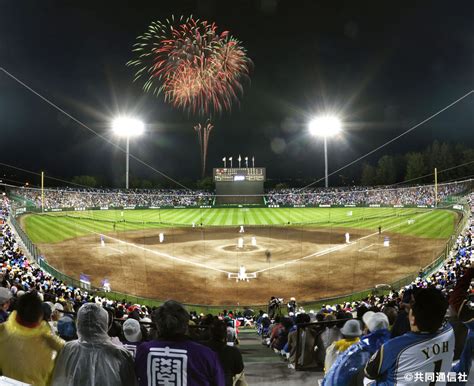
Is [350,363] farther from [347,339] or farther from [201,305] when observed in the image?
[201,305]

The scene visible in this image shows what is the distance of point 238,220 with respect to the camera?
173ft

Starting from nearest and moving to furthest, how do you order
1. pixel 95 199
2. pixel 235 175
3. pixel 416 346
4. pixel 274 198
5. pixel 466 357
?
pixel 416 346 → pixel 466 357 → pixel 95 199 → pixel 235 175 → pixel 274 198

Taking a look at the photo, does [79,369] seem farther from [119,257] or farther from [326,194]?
[326,194]

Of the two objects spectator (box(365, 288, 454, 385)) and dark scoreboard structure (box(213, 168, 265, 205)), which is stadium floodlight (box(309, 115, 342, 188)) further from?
spectator (box(365, 288, 454, 385))

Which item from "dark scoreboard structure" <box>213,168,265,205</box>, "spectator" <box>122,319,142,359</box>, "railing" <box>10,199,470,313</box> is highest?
"dark scoreboard structure" <box>213,168,265,205</box>

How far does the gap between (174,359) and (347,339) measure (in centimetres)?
198

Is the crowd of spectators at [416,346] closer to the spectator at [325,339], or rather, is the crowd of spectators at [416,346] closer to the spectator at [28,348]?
the spectator at [28,348]

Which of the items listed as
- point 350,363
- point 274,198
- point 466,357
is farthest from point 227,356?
point 274,198

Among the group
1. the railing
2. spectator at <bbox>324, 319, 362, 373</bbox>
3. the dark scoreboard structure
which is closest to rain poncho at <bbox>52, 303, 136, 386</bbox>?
spectator at <bbox>324, 319, 362, 373</bbox>

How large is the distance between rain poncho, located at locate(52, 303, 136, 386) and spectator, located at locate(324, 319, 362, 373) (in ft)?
A: 6.98

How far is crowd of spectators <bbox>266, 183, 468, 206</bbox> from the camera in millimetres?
50922

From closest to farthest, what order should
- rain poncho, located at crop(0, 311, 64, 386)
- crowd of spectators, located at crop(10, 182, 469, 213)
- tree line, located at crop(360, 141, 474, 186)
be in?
1. rain poncho, located at crop(0, 311, 64, 386)
2. crowd of spectators, located at crop(10, 182, 469, 213)
3. tree line, located at crop(360, 141, 474, 186)

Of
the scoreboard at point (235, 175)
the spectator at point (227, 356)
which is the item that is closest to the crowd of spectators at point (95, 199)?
the scoreboard at point (235, 175)

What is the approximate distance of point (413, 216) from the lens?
41969 millimetres
